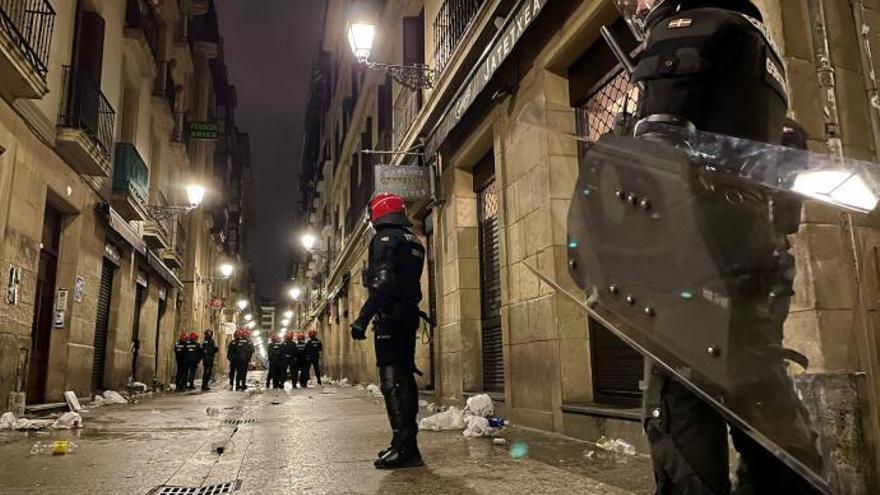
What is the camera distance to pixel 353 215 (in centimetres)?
2164

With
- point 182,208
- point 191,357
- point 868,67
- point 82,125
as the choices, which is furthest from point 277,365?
point 868,67

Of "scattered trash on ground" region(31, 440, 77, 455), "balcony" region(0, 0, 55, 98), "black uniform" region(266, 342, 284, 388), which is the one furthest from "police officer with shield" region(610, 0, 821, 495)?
Result: "black uniform" region(266, 342, 284, 388)

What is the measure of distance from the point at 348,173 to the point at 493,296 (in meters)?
16.5

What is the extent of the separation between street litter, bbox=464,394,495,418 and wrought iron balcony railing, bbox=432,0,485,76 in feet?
17.0

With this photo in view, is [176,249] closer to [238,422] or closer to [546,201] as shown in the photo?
[238,422]

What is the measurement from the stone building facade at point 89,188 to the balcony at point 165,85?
2.0 inches

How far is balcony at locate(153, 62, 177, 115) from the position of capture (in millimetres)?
17703

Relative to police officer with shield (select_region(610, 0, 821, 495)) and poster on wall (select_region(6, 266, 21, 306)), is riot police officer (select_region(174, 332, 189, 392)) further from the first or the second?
police officer with shield (select_region(610, 0, 821, 495))

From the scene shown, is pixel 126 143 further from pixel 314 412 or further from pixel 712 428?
pixel 712 428

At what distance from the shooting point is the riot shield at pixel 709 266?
1437 millimetres

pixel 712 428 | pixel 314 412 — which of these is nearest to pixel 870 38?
pixel 712 428

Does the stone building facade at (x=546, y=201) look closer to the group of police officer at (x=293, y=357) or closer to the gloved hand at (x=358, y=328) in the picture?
the gloved hand at (x=358, y=328)

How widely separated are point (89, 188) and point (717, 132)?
12.8 m

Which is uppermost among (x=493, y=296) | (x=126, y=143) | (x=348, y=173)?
(x=348, y=173)
